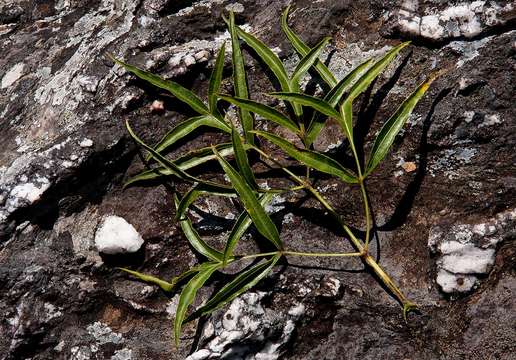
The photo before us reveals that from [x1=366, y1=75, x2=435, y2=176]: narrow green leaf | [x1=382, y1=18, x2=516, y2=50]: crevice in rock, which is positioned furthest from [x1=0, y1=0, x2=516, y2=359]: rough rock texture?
[x1=366, y1=75, x2=435, y2=176]: narrow green leaf

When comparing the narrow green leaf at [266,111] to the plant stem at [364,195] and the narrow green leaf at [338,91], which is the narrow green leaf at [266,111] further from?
the plant stem at [364,195]

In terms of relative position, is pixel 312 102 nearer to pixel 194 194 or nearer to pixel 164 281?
pixel 194 194

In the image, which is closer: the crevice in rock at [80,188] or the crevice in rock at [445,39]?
the crevice in rock at [445,39]

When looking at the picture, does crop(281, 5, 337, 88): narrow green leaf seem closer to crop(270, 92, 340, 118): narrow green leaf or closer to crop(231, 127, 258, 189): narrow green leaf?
crop(270, 92, 340, 118): narrow green leaf

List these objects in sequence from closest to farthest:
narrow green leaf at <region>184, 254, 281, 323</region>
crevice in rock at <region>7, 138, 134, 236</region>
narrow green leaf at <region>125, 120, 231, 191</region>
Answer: narrow green leaf at <region>184, 254, 281, 323</region>
narrow green leaf at <region>125, 120, 231, 191</region>
crevice in rock at <region>7, 138, 134, 236</region>

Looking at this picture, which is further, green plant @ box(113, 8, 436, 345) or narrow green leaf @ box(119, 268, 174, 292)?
narrow green leaf @ box(119, 268, 174, 292)

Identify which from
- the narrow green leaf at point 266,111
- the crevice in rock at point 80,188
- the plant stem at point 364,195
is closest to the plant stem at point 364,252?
the plant stem at point 364,195
